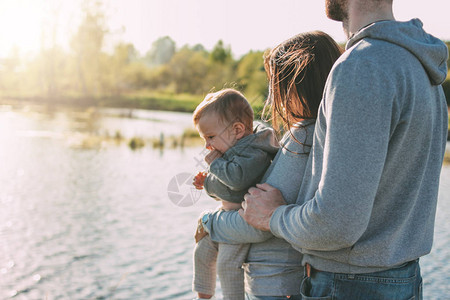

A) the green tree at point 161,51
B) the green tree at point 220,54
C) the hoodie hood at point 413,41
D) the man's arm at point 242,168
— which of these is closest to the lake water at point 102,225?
the man's arm at point 242,168

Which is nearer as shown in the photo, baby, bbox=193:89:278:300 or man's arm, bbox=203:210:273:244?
man's arm, bbox=203:210:273:244

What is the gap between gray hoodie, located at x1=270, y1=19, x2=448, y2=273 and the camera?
1.13 m

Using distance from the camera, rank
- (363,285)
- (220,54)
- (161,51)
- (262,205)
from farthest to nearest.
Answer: (161,51), (220,54), (262,205), (363,285)

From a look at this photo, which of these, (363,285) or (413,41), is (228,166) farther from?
(413,41)

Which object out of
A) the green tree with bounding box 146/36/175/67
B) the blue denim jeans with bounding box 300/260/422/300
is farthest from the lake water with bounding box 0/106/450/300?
the green tree with bounding box 146/36/175/67

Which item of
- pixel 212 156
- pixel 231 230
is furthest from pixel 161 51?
pixel 231 230

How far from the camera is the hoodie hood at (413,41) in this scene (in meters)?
1.20

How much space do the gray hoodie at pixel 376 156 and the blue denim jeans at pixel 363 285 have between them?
0.09 ft

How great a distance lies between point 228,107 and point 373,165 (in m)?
0.78

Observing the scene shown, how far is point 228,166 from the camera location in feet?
5.63

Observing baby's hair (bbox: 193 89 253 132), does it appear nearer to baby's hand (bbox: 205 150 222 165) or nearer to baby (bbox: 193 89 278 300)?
baby (bbox: 193 89 278 300)

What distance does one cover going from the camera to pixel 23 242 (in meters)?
7.39

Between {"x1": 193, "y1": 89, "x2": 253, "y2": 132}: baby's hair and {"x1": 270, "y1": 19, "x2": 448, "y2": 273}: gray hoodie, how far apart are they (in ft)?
1.69

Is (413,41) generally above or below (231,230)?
above
